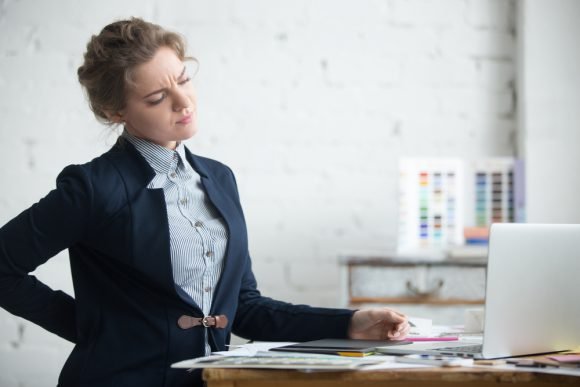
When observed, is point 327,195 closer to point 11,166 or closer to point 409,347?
point 11,166

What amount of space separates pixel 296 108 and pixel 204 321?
1582 millimetres

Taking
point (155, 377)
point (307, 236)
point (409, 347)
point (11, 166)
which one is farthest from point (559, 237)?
point (11, 166)

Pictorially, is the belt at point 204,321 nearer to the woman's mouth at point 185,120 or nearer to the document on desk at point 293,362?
the document on desk at point 293,362

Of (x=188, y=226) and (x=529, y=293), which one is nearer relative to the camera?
(x=529, y=293)

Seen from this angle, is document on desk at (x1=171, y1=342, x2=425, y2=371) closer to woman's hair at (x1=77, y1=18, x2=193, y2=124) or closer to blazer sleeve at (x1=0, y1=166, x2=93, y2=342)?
blazer sleeve at (x1=0, y1=166, x2=93, y2=342)

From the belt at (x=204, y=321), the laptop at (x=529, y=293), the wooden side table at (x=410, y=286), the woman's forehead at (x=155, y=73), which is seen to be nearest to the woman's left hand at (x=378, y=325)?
the laptop at (x=529, y=293)

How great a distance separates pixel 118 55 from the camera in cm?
145

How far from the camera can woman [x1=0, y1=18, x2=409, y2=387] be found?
1.36 m

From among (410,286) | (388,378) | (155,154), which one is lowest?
(388,378)

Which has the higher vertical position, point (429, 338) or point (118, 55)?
point (118, 55)

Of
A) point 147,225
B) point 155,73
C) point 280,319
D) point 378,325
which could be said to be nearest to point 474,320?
point 378,325

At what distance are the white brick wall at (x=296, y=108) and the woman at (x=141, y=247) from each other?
1313 mm

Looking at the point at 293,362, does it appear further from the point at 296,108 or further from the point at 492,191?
the point at 296,108

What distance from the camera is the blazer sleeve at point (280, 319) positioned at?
4.87 ft
